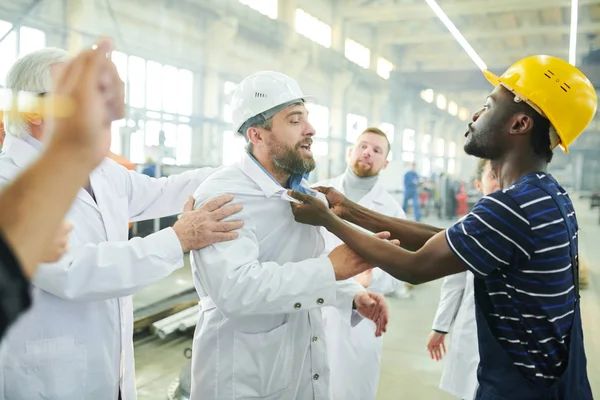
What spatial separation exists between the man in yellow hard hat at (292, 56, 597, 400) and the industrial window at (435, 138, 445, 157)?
7.58m

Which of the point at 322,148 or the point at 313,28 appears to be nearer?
the point at 313,28

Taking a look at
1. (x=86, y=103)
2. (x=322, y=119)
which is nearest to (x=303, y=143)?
(x=86, y=103)

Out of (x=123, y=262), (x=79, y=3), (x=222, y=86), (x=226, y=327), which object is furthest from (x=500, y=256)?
(x=222, y=86)

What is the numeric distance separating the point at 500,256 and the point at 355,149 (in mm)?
2475

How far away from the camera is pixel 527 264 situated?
1374 mm

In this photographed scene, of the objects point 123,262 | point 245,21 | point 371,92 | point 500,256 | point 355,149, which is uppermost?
point 245,21

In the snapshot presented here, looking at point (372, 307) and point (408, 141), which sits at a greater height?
point (408, 141)

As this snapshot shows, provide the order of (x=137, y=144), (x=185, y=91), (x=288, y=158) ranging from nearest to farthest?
1. (x=288, y=158)
2. (x=137, y=144)
3. (x=185, y=91)

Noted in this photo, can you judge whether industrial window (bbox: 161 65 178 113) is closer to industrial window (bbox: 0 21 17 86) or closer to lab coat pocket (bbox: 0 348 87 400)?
industrial window (bbox: 0 21 17 86)

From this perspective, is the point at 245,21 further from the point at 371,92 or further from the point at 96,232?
the point at 96,232

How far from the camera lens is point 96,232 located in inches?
70.2

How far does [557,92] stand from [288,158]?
3.51 ft

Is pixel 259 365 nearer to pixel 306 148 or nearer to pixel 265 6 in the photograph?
pixel 306 148

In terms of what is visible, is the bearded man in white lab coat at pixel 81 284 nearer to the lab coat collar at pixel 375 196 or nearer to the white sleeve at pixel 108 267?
the white sleeve at pixel 108 267
